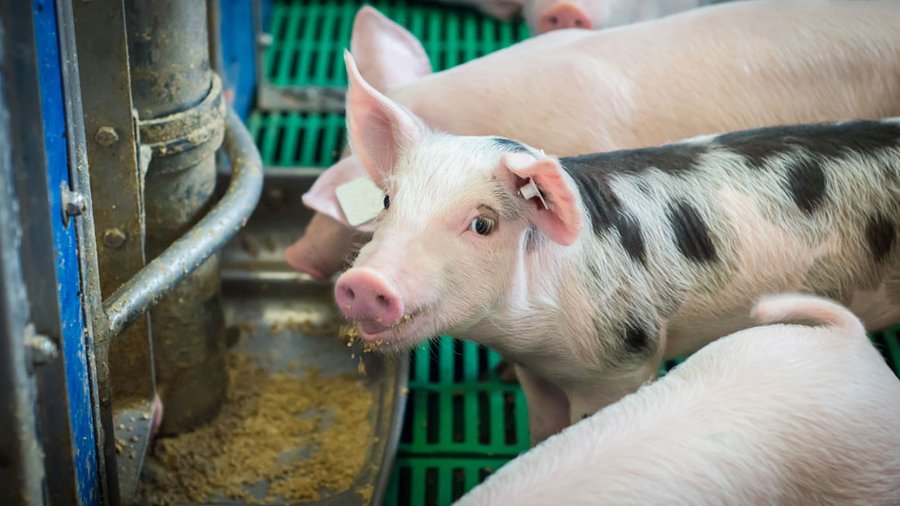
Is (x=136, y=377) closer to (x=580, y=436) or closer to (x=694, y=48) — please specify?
(x=580, y=436)

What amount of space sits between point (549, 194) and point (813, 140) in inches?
25.6

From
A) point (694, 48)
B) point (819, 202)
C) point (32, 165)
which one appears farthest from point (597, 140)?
point (32, 165)

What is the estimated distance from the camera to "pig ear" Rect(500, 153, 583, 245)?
67.2 inches

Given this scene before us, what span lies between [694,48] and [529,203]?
0.92 metres

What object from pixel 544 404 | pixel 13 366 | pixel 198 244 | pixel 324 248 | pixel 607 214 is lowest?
pixel 544 404

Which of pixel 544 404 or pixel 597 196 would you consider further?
pixel 544 404

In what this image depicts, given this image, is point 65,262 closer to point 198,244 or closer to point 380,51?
point 198,244

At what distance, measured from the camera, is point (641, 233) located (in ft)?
6.56

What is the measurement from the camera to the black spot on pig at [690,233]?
202cm

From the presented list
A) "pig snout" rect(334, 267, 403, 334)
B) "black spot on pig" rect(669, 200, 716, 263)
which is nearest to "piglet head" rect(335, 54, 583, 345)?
"pig snout" rect(334, 267, 403, 334)

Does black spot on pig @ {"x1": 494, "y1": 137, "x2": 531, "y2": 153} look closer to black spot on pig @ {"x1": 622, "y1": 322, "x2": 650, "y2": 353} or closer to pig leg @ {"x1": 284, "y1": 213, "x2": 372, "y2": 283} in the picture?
black spot on pig @ {"x1": 622, "y1": 322, "x2": 650, "y2": 353}

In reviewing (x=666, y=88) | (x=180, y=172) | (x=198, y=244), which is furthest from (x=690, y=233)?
(x=180, y=172)

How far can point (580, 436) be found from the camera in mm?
1548

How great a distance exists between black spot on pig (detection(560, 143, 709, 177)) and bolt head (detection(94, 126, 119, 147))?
811 millimetres
